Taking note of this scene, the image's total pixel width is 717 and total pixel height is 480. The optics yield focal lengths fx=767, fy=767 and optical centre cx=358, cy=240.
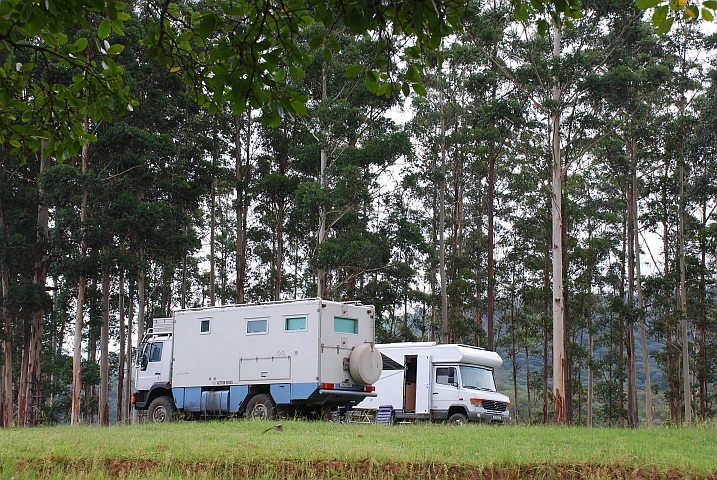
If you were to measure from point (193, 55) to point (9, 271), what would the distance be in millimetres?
26398

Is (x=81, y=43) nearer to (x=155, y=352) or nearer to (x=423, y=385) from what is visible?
(x=155, y=352)

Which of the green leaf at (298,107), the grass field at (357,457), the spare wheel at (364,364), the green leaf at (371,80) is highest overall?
the green leaf at (371,80)

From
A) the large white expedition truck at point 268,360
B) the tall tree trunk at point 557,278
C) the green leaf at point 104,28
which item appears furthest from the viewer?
the tall tree trunk at point 557,278

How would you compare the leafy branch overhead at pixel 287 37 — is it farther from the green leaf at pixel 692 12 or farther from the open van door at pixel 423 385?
the open van door at pixel 423 385

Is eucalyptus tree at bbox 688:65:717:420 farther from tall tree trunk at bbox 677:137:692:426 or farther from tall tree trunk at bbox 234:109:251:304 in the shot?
tall tree trunk at bbox 234:109:251:304

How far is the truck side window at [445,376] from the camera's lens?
21328 mm

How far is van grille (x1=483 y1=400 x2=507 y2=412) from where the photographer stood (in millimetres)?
21266

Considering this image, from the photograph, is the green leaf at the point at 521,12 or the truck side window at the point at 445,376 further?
the truck side window at the point at 445,376

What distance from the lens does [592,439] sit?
11469 millimetres

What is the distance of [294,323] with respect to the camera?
17.9m

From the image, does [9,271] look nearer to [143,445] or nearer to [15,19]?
[143,445]

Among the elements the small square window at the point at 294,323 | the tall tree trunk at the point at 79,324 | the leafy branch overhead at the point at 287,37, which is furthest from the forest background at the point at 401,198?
the leafy branch overhead at the point at 287,37

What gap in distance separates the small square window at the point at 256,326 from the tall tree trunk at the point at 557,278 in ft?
33.4

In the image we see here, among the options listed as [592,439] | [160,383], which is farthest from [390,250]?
[592,439]
